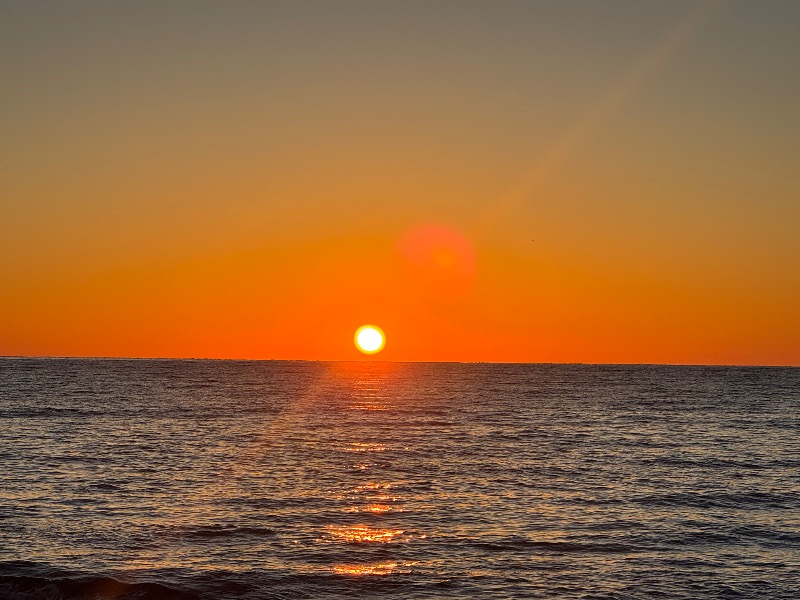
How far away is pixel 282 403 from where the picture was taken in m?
125

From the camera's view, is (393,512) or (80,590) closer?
(80,590)

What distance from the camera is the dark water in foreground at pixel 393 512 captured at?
2952 centimetres

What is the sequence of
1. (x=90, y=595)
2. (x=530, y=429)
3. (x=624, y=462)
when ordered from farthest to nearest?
(x=530, y=429) < (x=624, y=462) < (x=90, y=595)

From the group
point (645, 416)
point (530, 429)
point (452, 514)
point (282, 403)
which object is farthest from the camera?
point (282, 403)

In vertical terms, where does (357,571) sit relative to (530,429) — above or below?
below

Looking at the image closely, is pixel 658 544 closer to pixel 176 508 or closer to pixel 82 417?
pixel 176 508

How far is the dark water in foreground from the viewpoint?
2952 cm

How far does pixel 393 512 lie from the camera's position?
40.5 m

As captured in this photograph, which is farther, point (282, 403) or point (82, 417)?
point (282, 403)

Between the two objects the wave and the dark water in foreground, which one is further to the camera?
the dark water in foreground

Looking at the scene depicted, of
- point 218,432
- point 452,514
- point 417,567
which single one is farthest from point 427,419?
point 417,567

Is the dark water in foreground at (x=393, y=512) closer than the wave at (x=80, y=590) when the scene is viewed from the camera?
No

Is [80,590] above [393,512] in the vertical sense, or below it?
below

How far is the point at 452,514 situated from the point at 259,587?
13706 millimetres
